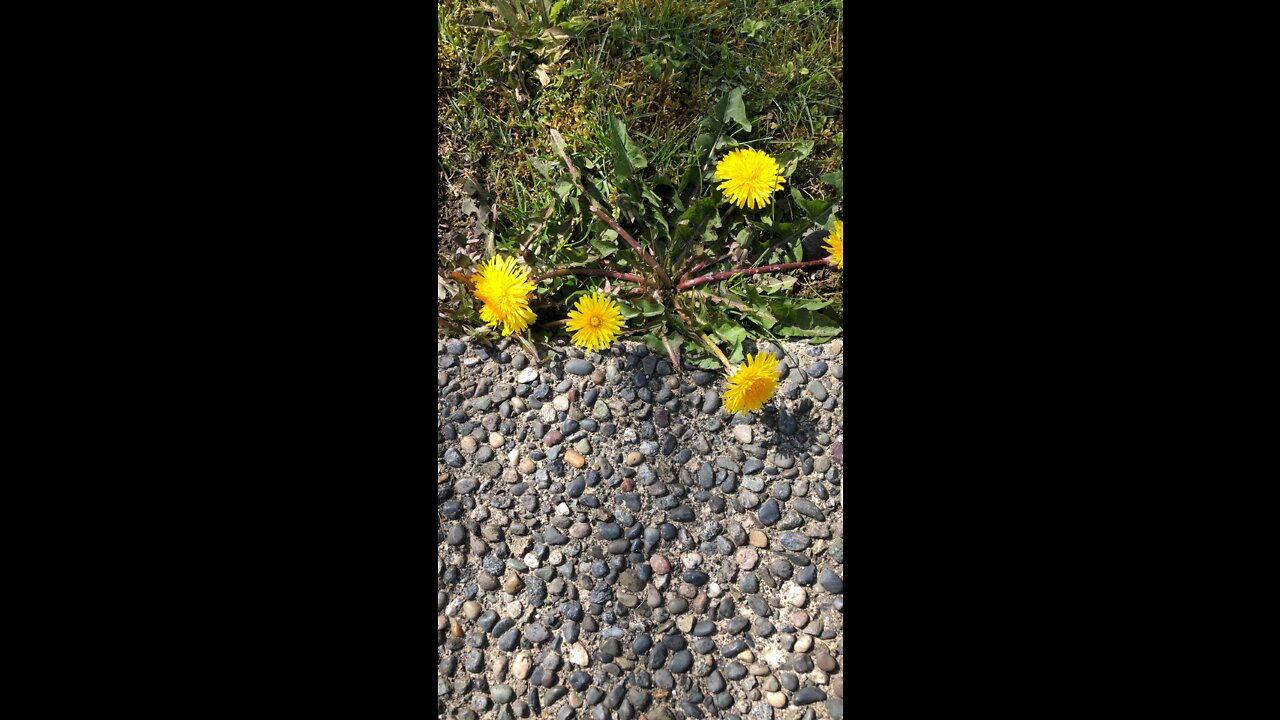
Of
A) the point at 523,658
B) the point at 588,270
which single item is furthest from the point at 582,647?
the point at 588,270

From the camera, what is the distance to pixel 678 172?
2887mm

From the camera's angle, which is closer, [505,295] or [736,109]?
[505,295]

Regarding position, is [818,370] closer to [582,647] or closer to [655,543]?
[655,543]

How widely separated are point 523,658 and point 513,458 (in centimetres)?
61

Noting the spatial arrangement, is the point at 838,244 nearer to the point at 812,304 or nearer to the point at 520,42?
the point at 812,304

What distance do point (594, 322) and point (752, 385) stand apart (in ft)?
1.72

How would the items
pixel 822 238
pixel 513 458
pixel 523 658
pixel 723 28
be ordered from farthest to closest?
1. pixel 723 28
2. pixel 822 238
3. pixel 513 458
4. pixel 523 658

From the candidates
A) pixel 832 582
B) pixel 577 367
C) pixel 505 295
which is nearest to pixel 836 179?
pixel 577 367

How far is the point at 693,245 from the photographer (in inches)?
111

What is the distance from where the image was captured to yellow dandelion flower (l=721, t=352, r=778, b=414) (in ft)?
7.85

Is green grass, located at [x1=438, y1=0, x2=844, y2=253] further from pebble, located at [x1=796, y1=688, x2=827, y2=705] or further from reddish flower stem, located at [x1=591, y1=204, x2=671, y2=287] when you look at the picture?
pebble, located at [x1=796, y1=688, x2=827, y2=705]

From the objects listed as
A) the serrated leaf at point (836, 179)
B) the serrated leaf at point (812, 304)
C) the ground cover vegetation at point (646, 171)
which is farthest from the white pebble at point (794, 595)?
the serrated leaf at point (836, 179)

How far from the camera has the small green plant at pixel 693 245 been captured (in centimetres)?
271

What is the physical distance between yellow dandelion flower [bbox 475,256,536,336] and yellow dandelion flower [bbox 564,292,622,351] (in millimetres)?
146
